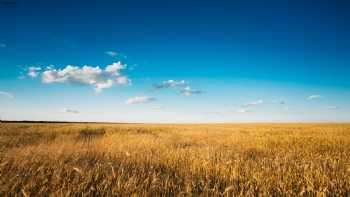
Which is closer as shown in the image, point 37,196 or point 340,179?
point 37,196

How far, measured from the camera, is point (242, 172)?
4219mm

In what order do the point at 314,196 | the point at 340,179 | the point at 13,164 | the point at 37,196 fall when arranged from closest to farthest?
the point at 37,196 → the point at 314,196 → the point at 340,179 → the point at 13,164

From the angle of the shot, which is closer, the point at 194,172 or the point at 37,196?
the point at 37,196

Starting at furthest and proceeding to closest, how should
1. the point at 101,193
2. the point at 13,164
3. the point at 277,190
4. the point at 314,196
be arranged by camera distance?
1. the point at 13,164
2. the point at 277,190
3. the point at 314,196
4. the point at 101,193

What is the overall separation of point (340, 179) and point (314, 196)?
111cm

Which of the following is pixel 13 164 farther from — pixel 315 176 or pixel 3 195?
pixel 315 176

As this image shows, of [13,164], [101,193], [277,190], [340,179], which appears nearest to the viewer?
[101,193]

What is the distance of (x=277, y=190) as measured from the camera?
10.9 feet

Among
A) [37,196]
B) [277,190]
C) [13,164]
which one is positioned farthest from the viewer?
[13,164]

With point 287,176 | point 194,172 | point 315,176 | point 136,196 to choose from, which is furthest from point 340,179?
point 136,196

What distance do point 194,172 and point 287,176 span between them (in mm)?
1575

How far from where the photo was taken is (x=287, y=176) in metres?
3.85

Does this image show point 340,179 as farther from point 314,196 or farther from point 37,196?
point 37,196

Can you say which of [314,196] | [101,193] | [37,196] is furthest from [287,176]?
[37,196]
